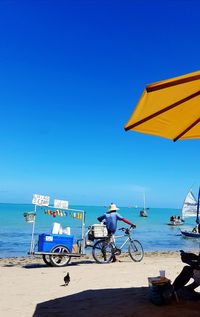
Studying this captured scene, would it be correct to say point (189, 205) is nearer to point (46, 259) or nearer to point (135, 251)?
point (135, 251)

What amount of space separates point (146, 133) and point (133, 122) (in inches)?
26.1

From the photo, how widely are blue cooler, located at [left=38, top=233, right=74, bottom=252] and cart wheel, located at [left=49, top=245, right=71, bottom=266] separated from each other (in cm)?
10

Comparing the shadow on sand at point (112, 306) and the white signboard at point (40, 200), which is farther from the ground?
the white signboard at point (40, 200)

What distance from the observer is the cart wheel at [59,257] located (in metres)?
9.58

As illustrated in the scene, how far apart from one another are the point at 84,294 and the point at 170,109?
11.9 ft

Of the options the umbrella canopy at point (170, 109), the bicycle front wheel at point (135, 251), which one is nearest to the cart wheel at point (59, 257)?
the bicycle front wheel at point (135, 251)

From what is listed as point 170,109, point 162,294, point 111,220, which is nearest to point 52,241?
point 111,220

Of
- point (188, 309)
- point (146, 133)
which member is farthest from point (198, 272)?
point (146, 133)

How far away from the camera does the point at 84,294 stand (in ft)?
19.4

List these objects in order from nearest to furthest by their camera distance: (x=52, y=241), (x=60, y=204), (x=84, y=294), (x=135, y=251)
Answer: (x=84, y=294) < (x=52, y=241) < (x=60, y=204) < (x=135, y=251)

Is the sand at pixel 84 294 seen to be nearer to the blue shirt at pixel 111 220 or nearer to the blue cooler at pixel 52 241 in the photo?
the blue cooler at pixel 52 241

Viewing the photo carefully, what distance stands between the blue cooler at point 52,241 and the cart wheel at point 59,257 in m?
0.10

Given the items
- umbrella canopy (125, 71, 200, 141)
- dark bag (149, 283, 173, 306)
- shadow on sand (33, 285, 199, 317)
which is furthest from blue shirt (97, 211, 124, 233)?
dark bag (149, 283, 173, 306)

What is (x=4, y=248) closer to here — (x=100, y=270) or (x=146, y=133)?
(x=100, y=270)
